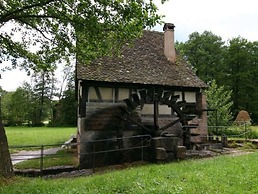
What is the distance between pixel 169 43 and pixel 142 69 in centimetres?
290

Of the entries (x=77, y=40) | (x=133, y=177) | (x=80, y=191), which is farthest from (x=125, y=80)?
(x=80, y=191)

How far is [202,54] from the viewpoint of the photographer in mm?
38938

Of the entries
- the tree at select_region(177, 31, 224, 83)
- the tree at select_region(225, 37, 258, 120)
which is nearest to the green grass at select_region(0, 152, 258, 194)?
the tree at select_region(177, 31, 224, 83)

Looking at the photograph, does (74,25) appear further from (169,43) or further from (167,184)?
(169,43)

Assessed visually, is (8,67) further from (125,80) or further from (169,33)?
(169,33)

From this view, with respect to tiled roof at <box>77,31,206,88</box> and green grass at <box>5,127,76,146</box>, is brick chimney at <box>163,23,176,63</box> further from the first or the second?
green grass at <box>5,127,76,146</box>

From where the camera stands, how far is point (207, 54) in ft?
129

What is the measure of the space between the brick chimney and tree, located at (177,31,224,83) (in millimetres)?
25402

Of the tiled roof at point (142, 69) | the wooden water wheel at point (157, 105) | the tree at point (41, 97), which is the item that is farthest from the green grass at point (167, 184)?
the tree at point (41, 97)

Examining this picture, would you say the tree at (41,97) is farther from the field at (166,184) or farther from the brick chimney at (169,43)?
the field at (166,184)

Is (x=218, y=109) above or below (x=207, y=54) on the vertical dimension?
below

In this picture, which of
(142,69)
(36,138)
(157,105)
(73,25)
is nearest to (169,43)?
(142,69)

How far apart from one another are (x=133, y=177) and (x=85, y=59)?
4219mm

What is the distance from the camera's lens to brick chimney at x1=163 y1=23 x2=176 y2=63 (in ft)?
48.3
